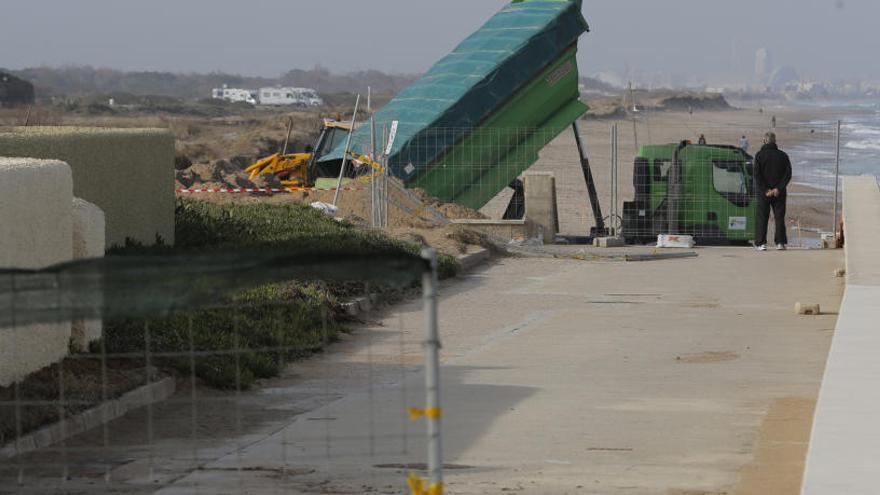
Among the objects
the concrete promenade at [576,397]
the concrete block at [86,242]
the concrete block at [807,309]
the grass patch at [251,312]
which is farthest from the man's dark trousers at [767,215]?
the concrete block at [86,242]

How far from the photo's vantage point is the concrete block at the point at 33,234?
11.3 m

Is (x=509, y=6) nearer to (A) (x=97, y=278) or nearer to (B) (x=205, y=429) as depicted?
(B) (x=205, y=429)

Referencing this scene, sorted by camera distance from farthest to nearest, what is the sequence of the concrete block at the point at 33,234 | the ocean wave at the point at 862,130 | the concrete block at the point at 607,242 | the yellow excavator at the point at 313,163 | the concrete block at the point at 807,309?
the ocean wave at the point at 862,130
the yellow excavator at the point at 313,163
the concrete block at the point at 607,242
the concrete block at the point at 807,309
the concrete block at the point at 33,234

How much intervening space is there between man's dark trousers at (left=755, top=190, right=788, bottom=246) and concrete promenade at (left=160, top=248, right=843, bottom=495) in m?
5.53

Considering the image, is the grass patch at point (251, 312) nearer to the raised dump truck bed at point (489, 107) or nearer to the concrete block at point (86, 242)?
the concrete block at point (86, 242)

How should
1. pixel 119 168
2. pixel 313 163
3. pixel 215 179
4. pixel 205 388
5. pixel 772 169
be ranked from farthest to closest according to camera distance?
pixel 215 179, pixel 313 163, pixel 772 169, pixel 119 168, pixel 205 388

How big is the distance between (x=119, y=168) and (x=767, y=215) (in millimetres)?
12119

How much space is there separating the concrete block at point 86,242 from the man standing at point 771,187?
15.4 meters

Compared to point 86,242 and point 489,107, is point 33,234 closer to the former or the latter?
point 86,242

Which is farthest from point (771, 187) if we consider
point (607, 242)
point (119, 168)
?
point (119, 168)

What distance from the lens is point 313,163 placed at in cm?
3134

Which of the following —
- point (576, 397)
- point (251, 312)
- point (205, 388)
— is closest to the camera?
point (576, 397)

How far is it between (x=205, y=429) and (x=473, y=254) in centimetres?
1240

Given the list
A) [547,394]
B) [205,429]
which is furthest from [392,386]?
[205,429]
